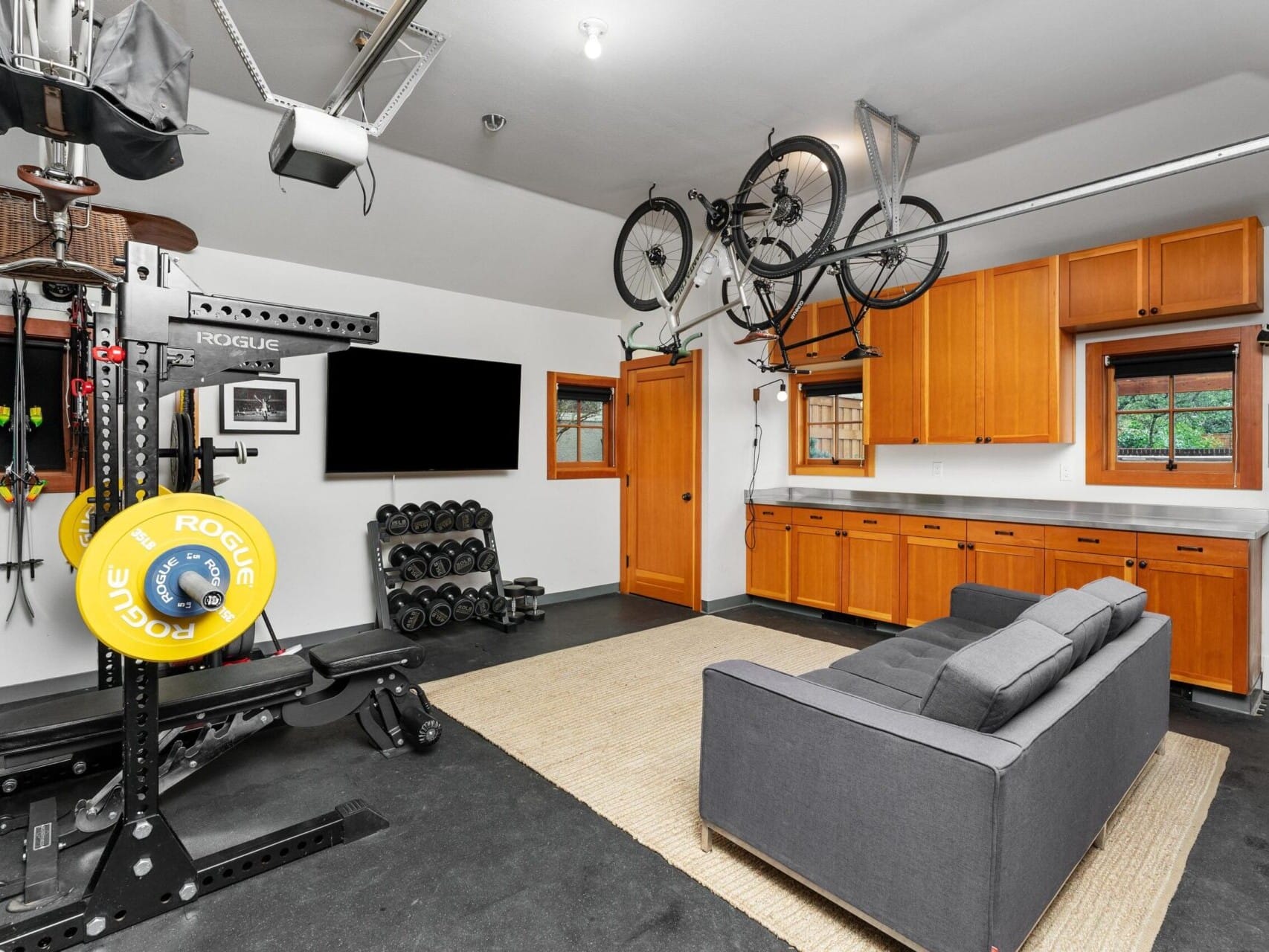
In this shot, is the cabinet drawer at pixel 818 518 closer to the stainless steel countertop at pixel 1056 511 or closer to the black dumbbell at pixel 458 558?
the stainless steel countertop at pixel 1056 511

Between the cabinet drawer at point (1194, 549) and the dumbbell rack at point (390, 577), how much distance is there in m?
4.04

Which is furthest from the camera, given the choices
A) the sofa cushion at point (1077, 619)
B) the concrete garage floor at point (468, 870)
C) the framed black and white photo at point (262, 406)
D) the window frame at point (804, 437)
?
the window frame at point (804, 437)

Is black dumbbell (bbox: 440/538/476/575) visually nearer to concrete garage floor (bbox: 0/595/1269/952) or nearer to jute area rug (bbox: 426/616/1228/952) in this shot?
jute area rug (bbox: 426/616/1228/952)

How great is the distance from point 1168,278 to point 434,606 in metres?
5.00


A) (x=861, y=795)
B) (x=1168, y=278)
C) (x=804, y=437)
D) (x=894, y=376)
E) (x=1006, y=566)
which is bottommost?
(x=861, y=795)

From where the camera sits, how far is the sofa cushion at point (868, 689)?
233cm

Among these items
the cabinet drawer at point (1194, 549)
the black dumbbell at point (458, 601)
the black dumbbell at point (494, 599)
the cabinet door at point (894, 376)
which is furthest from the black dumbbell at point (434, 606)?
the cabinet drawer at point (1194, 549)

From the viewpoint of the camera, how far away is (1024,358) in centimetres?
427

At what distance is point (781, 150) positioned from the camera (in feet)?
11.0

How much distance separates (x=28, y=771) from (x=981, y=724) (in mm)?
3221

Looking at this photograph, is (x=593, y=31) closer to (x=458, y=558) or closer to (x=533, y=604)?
(x=458, y=558)

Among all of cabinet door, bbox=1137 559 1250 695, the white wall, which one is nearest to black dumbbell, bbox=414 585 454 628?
the white wall

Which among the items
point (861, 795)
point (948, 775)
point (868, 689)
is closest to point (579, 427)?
point (868, 689)

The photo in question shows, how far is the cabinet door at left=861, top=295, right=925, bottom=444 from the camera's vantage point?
4.79m
